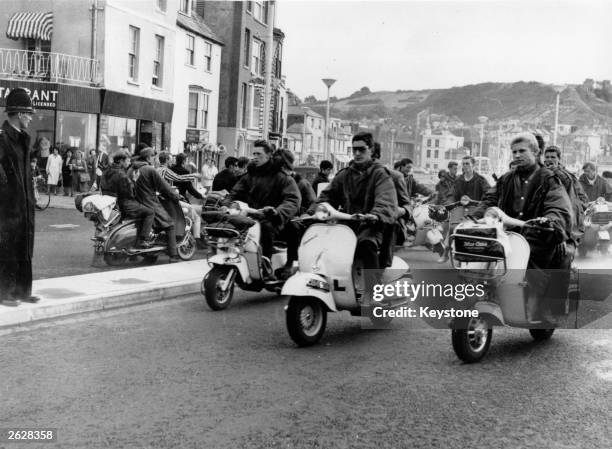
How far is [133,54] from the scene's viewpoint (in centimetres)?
3038

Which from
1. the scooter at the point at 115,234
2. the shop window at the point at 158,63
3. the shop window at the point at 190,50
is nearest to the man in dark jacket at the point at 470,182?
the scooter at the point at 115,234

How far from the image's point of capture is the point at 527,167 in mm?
6934

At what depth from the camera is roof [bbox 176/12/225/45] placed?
120 feet

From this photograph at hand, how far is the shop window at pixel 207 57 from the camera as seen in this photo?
3984cm

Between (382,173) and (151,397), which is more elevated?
(382,173)

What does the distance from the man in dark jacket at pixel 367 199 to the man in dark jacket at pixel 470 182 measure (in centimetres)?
667

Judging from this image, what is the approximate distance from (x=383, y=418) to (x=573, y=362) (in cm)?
246

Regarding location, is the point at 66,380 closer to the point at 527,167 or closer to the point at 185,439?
the point at 185,439

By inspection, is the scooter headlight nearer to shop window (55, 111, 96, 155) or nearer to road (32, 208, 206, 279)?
road (32, 208, 206, 279)

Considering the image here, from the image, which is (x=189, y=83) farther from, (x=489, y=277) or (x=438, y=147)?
(x=438, y=147)

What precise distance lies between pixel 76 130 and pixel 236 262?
21508 millimetres

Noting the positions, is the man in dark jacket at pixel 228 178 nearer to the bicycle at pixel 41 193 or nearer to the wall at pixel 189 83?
the bicycle at pixel 41 193

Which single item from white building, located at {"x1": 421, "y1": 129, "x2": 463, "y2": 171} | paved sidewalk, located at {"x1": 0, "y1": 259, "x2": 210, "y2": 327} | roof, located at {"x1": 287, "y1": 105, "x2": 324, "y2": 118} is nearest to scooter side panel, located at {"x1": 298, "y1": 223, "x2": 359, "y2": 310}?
paved sidewalk, located at {"x1": 0, "y1": 259, "x2": 210, "y2": 327}

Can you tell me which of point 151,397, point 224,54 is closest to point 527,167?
point 151,397
